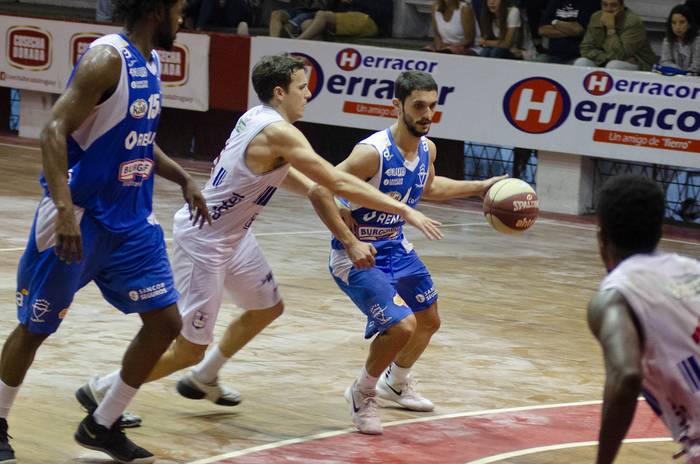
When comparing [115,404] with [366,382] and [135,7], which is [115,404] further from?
[135,7]

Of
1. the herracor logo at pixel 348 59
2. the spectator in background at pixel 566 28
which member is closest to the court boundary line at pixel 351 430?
the spectator in background at pixel 566 28

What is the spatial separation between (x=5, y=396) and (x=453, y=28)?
11871 mm

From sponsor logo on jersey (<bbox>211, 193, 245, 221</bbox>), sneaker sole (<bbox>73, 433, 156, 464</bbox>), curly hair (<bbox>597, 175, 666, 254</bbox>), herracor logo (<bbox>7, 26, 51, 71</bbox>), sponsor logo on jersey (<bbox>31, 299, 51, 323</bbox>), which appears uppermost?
curly hair (<bbox>597, 175, 666, 254</bbox>)

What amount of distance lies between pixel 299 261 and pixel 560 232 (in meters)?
3.85

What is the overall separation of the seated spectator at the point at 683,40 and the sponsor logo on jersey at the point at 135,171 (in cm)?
1002

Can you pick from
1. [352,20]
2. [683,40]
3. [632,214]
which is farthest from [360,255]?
[352,20]

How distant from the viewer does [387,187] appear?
6.75 meters

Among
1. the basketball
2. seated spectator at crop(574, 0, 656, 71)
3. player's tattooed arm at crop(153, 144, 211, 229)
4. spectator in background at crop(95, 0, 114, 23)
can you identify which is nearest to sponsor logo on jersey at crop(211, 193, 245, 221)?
player's tattooed arm at crop(153, 144, 211, 229)

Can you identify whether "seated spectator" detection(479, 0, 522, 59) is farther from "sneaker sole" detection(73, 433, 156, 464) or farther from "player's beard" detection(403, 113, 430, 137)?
"sneaker sole" detection(73, 433, 156, 464)

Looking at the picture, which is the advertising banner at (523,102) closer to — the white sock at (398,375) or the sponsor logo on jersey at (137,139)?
the white sock at (398,375)

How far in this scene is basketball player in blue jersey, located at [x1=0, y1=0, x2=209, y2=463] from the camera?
5.14 metres

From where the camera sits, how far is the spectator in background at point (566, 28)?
50.5 ft

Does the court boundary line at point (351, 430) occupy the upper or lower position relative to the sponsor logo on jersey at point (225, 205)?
lower

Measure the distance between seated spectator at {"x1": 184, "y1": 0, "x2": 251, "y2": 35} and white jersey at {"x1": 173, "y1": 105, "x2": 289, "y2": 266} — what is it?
1260 cm
